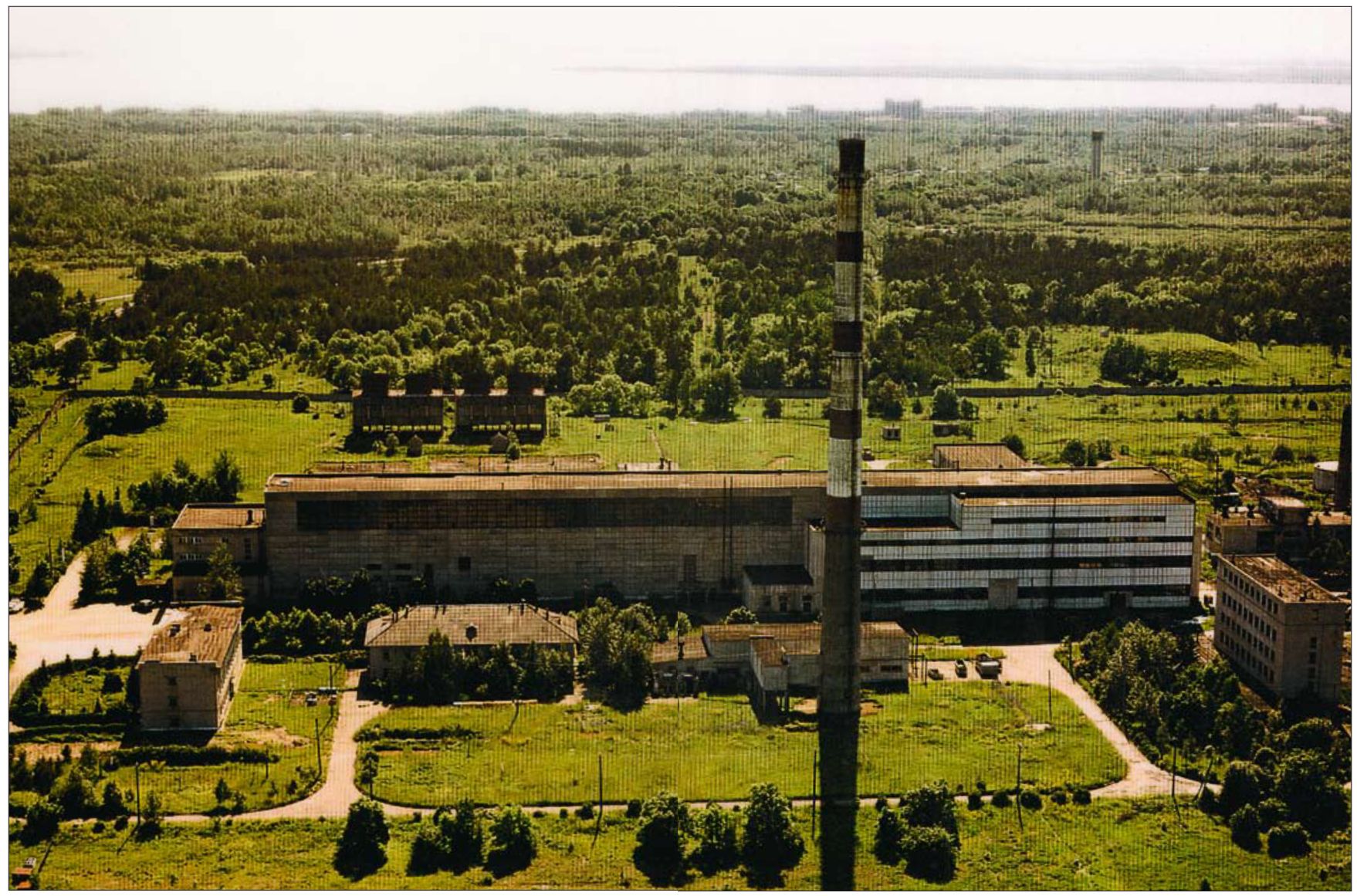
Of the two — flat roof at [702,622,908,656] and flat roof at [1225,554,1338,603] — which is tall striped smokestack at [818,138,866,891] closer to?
flat roof at [702,622,908,656]

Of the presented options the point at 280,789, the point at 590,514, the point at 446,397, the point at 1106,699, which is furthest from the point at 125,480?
the point at 1106,699

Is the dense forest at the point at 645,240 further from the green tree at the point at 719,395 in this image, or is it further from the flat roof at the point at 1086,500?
the flat roof at the point at 1086,500

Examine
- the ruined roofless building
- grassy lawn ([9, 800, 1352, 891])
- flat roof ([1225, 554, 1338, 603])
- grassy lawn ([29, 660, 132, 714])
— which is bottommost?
grassy lawn ([9, 800, 1352, 891])

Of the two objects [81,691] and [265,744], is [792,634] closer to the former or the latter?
[265,744]

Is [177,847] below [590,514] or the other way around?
below

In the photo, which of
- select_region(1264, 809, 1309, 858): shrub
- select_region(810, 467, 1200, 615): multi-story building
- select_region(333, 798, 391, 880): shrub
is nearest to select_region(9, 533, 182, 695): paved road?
select_region(333, 798, 391, 880): shrub

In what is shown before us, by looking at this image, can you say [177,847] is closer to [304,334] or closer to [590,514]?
[590,514]
